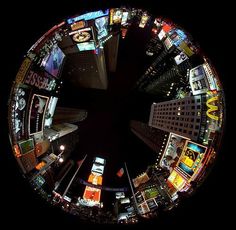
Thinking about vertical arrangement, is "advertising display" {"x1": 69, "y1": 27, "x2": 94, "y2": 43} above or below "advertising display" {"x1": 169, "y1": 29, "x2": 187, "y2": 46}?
above

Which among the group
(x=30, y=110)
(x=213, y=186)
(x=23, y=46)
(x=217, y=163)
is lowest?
(x=213, y=186)

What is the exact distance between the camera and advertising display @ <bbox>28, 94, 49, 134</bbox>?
9828 mm

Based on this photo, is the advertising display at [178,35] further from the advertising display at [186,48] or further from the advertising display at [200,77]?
the advertising display at [200,77]

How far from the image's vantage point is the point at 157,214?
4902 mm

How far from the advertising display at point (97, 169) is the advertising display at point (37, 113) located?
13.0 m

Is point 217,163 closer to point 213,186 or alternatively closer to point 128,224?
point 213,186

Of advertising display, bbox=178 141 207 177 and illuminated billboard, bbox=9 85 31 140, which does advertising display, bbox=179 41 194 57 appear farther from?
illuminated billboard, bbox=9 85 31 140

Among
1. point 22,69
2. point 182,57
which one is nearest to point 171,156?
point 182,57

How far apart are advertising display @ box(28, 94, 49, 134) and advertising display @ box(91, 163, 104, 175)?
1296 cm

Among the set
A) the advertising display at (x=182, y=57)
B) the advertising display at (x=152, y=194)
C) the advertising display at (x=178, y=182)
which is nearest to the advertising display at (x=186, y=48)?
the advertising display at (x=182, y=57)

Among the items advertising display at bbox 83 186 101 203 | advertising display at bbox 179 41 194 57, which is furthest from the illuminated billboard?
Answer: advertising display at bbox 83 186 101 203

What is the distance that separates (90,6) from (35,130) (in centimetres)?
899

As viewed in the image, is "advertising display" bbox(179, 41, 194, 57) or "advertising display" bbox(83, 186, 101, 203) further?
"advertising display" bbox(83, 186, 101, 203)

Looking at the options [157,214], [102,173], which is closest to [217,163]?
[157,214]
